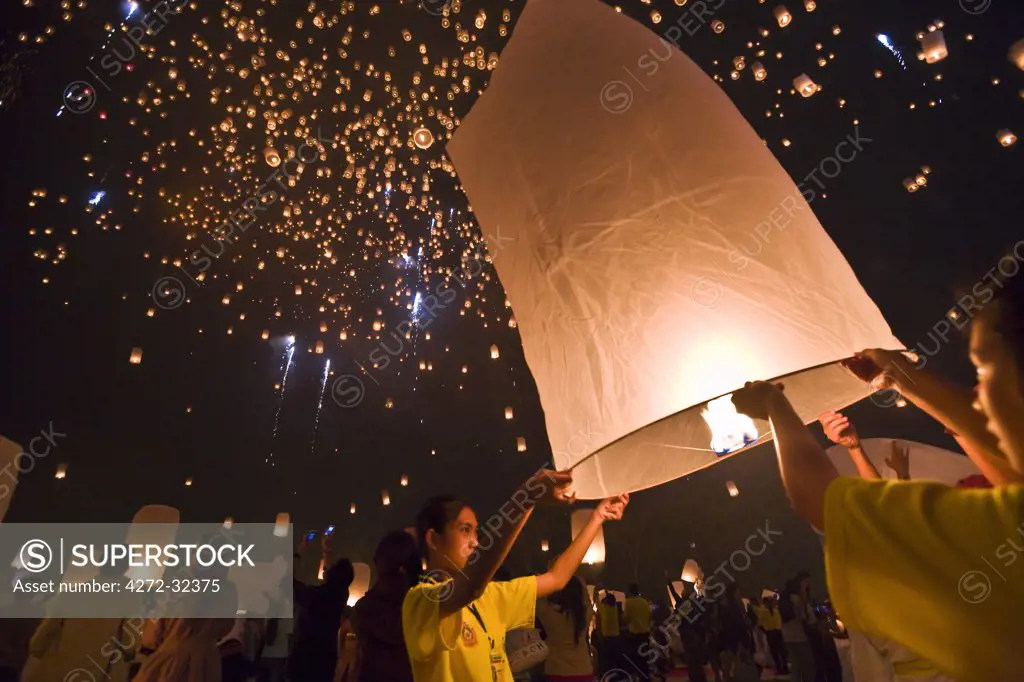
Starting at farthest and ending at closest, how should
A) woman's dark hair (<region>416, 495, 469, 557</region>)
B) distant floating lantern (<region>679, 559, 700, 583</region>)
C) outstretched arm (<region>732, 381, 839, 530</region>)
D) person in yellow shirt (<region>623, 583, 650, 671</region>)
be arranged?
distant floating lantern (<region>679, 559, 700, 583</region>) → person in yellow shirt (<region>623, 583, 650, 671</region>) → woman's dark hair (<region>416, 495, 469, 557</region>) → outstretched arm (<region>732, 381, 839, 530</region>)

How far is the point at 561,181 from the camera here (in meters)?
1.51

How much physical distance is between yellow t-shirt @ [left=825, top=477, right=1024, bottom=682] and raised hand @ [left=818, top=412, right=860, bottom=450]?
94cm

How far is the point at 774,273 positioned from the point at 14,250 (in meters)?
7.48

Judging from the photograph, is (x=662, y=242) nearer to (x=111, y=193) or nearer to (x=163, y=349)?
(x=111, y=193)

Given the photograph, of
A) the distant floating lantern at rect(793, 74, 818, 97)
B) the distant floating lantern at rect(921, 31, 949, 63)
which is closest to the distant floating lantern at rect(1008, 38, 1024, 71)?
the distant floating lantern at rect(921, 31, 949, 63)

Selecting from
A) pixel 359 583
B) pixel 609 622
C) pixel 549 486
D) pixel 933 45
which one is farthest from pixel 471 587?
pixel 359 583

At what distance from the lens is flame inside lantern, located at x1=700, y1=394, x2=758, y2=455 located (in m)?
1.42

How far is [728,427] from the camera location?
57.0 inches

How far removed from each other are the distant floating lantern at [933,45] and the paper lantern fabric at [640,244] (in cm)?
475

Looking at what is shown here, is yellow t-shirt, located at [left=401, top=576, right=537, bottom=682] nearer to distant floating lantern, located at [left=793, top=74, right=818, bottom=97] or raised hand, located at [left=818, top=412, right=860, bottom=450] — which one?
raised hand, located at [left=818, top=412, right=860, bottom=450]

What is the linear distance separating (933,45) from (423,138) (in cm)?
436

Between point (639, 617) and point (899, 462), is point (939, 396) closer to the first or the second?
point (899, 462)

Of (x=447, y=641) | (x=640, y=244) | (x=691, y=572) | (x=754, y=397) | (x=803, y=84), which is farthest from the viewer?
(x=691, y=572)

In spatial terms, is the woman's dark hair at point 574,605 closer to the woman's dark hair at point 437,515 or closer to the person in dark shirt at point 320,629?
the person in dark shirt at point 320,629
